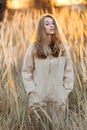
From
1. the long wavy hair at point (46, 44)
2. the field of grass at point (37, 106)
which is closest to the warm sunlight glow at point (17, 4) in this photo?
the field of grass at point (37, 106)

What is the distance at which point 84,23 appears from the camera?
5922mm

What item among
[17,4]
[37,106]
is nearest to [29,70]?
[37,106]

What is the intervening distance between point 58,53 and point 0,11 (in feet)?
21.3

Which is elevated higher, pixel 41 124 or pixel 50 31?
pixel 50 31

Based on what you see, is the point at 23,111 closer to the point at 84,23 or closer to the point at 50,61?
the point at 50,61

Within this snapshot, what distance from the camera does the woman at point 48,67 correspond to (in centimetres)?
416

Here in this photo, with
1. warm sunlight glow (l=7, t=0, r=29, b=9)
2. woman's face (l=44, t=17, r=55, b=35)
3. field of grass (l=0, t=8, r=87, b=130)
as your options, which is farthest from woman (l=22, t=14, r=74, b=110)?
warm sunlight glow (l=7, t=0, r=29, b=9)

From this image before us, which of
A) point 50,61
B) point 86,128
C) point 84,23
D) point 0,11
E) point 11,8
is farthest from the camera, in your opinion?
point 11,8

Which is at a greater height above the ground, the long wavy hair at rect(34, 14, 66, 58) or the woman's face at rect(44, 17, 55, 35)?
the woman's face at rect(44, 17, 55, 35)

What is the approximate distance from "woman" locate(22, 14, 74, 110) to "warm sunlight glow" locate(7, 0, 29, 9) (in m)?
7.21

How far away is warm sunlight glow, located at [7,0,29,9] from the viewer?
11592 millimetres

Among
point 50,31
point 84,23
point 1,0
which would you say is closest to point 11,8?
point 1,0

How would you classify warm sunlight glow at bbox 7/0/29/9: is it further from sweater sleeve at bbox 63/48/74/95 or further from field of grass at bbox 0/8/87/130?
sweater sleeve at bbox 63/48/74/95

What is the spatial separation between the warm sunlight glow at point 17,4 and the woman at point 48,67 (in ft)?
23.7
